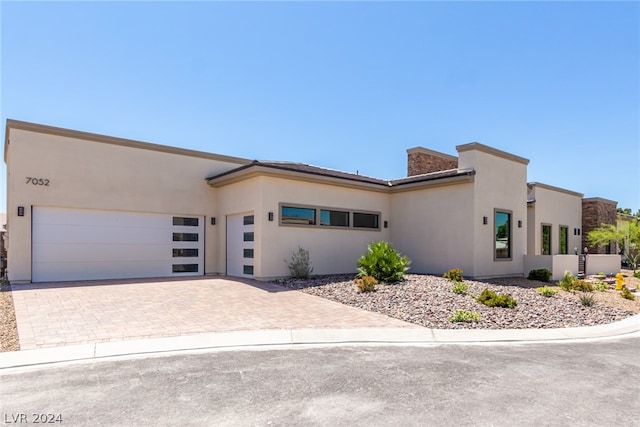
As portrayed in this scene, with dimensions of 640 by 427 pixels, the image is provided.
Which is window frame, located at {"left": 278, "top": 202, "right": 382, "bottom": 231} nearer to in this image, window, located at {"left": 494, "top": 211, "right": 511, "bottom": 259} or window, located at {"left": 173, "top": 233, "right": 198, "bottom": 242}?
window, located at {"left": 173, "top": 233, "right": 198, "bottom": 242}

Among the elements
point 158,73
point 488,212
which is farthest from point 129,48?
point 488,212

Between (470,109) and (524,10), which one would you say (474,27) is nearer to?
(524,10)

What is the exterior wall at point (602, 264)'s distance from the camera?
1867 cm

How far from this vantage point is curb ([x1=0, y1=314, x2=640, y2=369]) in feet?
19.4

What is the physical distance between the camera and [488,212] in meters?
15.2

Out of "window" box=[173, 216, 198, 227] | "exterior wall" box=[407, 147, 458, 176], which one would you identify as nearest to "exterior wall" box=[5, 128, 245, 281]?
"window" box=[173, 216, 198, 227]

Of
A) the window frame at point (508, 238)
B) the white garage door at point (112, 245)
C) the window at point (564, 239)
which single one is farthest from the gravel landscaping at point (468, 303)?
the window at point (564, 239)

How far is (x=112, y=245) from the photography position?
46.8 feet

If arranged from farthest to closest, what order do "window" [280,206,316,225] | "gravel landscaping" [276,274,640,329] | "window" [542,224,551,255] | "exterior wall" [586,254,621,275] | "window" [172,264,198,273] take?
"window" [542,224,551,255] < "exterior wall" [586,254,621,275] < "window" [172,264,198,273] < "window" [280,206,316,225] < "gravel landscaping" [276,274,640,329]

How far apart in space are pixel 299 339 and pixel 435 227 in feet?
33.6

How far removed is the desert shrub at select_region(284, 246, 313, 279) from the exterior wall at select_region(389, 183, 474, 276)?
190 inches

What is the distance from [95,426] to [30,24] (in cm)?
1062

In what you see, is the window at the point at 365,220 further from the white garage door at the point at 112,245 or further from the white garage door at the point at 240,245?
the white garage door at the point at 112,245

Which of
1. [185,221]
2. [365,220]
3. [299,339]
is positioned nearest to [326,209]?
[365,220]
